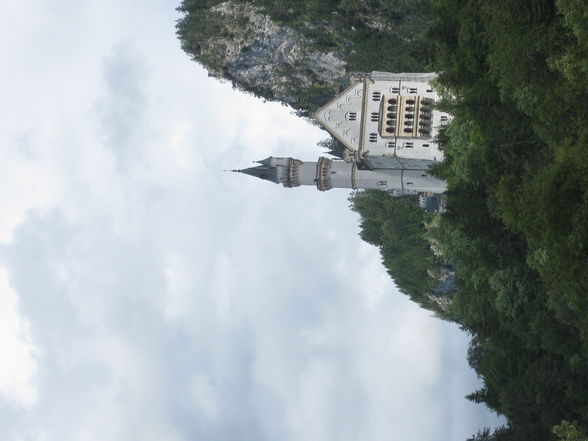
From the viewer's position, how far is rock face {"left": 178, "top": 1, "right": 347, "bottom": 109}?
282 ft

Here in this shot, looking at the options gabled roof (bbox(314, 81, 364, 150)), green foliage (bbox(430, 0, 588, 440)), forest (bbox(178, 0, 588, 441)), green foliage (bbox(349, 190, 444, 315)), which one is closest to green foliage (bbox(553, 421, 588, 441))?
forest (bbox(178, 0, 588, 441))

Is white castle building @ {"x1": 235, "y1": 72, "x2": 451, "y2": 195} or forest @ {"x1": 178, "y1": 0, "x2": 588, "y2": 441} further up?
white castle building @ {"x1": 235, "y1": 72, "x2": 451, "y2": 195}

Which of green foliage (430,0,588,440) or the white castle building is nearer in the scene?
green foliage (430,0,588,440)

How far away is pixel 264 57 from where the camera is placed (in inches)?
3531

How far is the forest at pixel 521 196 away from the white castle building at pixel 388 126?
19024 mm

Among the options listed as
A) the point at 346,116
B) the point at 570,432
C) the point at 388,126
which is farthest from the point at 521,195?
the point at 346,116

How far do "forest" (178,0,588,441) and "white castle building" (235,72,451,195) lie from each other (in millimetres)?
19024

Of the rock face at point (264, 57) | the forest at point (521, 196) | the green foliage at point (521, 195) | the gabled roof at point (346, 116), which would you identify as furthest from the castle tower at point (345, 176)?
A: the green foliage at point (521, 195)

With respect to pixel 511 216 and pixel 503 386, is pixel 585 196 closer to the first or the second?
pixel 511 216

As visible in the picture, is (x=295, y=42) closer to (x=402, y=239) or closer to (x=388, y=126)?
(x=388, y=126)

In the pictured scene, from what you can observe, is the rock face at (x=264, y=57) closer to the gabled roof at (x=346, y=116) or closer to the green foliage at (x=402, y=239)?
the gabled roof at (x=346, y=116)

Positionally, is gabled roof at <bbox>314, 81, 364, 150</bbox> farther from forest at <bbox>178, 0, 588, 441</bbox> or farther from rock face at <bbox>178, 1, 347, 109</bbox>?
forest at <bbox>178, 0, 588, 441</bbox>

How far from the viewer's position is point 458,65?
3978cm

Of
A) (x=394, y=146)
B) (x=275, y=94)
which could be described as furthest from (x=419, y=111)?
(x=275, y=94)
